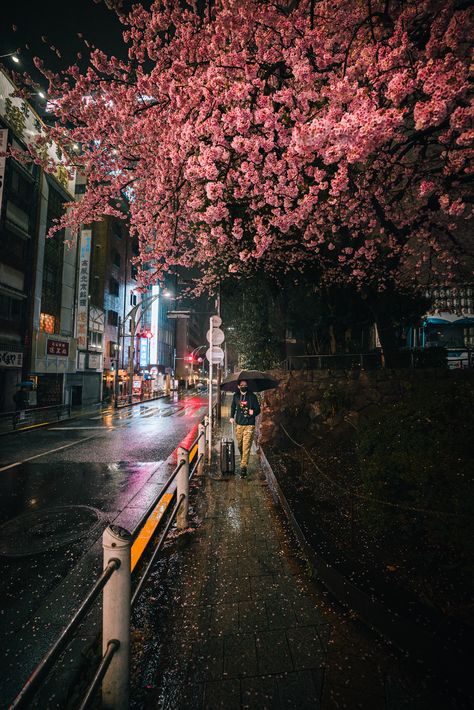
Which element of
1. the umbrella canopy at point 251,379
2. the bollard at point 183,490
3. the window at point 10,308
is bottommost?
the bollard at point 183,490

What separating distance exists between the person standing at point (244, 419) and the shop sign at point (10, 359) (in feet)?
61.2

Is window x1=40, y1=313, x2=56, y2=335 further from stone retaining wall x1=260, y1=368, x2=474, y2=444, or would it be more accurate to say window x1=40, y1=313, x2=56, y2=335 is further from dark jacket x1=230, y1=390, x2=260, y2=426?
dark jacket x1=230, y1=390, x2=260, y2=426

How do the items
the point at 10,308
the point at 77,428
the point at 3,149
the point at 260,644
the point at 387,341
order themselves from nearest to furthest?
the point at 260,644
the point at 387,341
the point at 3,149
the point at 77,428
the point at 10,308

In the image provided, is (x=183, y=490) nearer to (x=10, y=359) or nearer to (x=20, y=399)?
(x=20, y=399)

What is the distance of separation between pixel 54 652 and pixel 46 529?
14.1 ft

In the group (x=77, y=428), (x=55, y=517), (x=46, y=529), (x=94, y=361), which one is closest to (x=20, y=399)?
(x=77, y=428)

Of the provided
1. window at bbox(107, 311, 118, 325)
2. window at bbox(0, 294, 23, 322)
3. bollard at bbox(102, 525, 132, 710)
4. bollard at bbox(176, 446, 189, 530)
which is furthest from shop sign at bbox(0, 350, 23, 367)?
bollard at bbox(102, 525, 132, 710)

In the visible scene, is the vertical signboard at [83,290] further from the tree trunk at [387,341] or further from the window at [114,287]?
the tree trunk at [387,341]

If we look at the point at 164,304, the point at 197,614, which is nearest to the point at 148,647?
the point at 197,614

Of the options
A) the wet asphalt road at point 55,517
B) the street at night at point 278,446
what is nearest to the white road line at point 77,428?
the street at night at point 278,446

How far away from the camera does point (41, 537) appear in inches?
183

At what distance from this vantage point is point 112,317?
37.8 metres

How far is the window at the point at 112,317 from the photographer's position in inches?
1449

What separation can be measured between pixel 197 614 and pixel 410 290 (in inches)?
550
